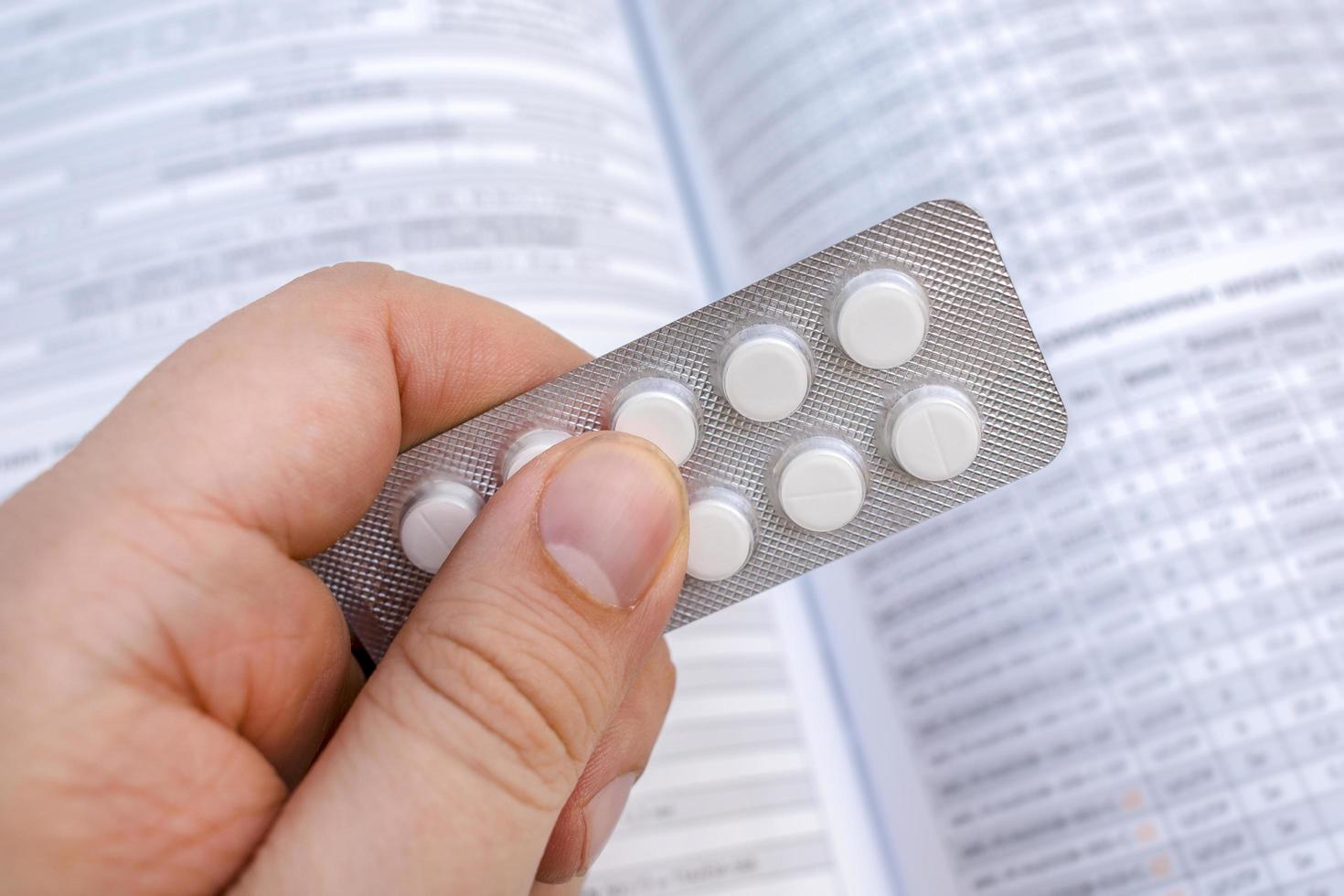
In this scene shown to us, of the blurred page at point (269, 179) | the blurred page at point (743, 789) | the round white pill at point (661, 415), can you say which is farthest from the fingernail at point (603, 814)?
the blurred page at point (269, 179)

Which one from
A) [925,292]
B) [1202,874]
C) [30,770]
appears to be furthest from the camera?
[1202,874]

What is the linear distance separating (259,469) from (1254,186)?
2.80 feet

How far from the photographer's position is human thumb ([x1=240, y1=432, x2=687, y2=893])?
420 mm

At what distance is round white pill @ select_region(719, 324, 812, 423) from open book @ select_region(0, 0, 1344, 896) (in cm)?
31

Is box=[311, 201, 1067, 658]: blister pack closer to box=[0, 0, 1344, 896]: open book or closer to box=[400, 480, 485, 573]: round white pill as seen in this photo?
box=[400, 480, 485, 573]: round white pill

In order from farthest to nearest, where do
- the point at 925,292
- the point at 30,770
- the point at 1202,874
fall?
the point at 1202,874
the point at 925,292
the point at 30,770

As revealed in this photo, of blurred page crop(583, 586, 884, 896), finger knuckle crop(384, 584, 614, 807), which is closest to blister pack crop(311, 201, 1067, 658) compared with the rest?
finger knuckle crop(384, 584, 614, 807)

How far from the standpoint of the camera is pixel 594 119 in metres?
0.94

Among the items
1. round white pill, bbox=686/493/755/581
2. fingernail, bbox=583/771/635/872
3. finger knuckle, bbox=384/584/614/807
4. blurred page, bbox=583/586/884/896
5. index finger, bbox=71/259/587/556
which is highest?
index finger, bbox=71/259/587/556

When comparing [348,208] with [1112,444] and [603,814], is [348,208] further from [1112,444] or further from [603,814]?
[1112,444]

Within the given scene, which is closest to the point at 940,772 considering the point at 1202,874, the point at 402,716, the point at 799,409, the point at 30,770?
the point at 1202,874

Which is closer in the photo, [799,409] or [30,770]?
[30,770]

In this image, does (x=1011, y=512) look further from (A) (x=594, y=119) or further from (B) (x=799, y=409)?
(A) (x=594, y=119)

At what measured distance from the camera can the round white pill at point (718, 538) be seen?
1.78ft
